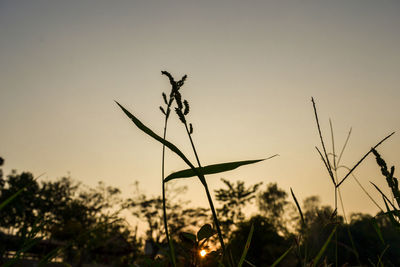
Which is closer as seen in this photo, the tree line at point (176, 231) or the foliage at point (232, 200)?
the tree line at point (176, 231)

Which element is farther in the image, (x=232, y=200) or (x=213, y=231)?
(x=232, y=200)

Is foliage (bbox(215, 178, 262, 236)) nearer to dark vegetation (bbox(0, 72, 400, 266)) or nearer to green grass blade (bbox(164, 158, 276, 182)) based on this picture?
dark vegetation (bbox(0, 72, 400, 266))

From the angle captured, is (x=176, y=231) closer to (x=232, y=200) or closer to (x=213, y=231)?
(x=232, y=200)

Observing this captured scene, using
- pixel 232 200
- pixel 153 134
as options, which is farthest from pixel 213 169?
pixel 232 200

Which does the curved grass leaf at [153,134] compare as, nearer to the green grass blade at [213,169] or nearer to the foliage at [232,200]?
the green grass blade at [213,169]

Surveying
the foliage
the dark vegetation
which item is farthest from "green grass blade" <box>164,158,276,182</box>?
the foliage

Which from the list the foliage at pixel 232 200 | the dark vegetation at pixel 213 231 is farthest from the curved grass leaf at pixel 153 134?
the foliage at pixel 232 200

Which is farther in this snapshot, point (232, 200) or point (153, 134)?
point (232, 200)

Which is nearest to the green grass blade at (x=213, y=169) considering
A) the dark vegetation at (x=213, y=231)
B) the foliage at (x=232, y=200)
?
the dark vegetation at (x=213, y=231)

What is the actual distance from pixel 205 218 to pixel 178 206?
4.25 m

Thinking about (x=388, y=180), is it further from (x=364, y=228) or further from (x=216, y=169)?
(x=364, y=228)

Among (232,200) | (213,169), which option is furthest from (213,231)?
(232,200)

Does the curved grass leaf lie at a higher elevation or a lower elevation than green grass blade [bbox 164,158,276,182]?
higher

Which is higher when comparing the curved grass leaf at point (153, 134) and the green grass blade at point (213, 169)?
the curved grass leaf at point (153, 134)
